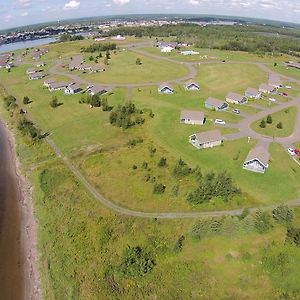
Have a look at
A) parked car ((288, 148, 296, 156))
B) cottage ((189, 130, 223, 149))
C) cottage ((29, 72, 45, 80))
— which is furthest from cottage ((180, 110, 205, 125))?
cottage ((29, 72, 45, 80))

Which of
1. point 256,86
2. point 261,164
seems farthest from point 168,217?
point 256,86

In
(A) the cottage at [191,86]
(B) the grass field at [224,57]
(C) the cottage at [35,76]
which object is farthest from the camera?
(B) the grass field at [224,57]

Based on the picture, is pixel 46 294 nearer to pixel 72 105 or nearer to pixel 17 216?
pixel 17 216

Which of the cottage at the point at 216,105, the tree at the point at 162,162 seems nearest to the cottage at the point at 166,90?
the cottage at the point at 216,105

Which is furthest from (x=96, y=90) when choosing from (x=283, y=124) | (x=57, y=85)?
(x=283, y=124)

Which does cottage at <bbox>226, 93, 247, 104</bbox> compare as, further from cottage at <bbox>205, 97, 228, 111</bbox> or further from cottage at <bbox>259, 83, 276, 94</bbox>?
cottage at <bbox>259, 83, 276, 94</bbox>

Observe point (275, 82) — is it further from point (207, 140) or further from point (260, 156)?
point (260, 156)

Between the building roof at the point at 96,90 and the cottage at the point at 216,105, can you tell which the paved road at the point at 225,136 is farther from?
the cottage at the point at 216,105
